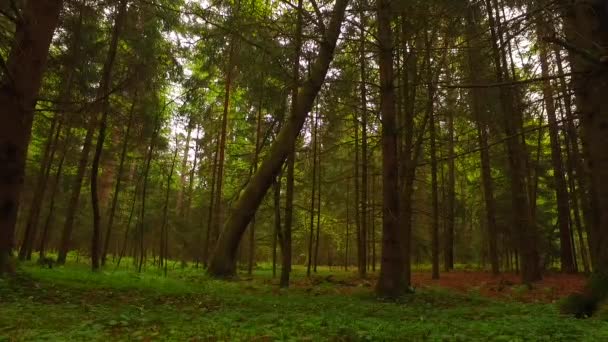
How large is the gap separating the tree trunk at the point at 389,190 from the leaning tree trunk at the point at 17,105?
261 inches

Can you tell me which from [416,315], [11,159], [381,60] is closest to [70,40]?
[11,159]

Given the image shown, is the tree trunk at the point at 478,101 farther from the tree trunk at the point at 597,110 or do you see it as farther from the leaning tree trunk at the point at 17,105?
the leaning tree trunk at the point at 17,105

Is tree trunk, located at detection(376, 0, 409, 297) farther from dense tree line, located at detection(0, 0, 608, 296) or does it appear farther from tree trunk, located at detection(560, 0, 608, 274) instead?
tree trunk, located at detection(560, 0, 608, 274)

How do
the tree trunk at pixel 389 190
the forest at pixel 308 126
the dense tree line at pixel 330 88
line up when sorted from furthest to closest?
the tree trunk at pixel 389 190
the dense tree line at pixel 330 88
the forest at pixel 308 126

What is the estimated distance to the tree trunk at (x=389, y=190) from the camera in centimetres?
870

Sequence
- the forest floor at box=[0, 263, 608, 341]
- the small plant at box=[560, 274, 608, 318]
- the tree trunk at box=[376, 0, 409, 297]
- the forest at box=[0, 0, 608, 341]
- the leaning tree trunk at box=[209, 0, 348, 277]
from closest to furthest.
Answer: the forest floor at box=[0, 263, 608, 341]
the forest at box=[0, 0, 608, 341]
the small plant at box=[560, 274, 608, 318]
the tree trunk at box=[376, 0, 409, 297]
the leaning tree trunk at box=[209, 0, 348, 277]

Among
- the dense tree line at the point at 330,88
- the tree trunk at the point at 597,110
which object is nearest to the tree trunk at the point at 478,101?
the dense tree line at the point at 330,88

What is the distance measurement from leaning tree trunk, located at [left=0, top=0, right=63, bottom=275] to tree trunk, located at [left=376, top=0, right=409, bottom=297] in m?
6.62

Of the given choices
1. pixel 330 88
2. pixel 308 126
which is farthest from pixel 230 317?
pixel 308 126

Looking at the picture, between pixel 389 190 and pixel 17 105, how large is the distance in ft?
24.1

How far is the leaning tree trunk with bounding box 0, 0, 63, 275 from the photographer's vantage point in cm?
647

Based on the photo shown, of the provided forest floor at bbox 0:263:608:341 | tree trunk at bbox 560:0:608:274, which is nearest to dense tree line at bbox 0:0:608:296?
tree trunk at bbox 560:0:608:274

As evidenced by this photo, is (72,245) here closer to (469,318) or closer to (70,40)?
(70,40)

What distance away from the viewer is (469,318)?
20.2ft
